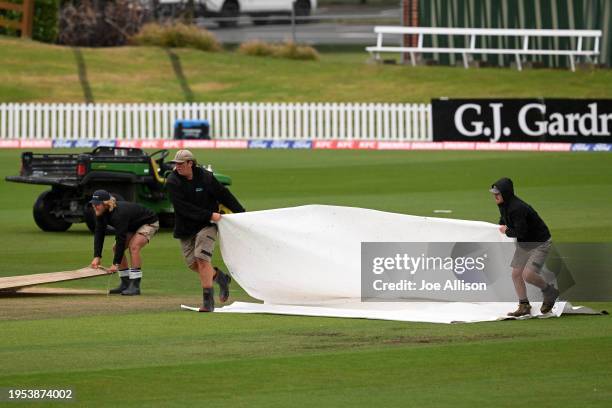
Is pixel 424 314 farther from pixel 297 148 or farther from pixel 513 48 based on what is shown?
pixel 513 48

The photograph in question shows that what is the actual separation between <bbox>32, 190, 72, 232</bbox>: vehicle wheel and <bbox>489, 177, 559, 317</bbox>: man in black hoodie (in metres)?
11.1

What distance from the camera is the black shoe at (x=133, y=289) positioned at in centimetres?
1684

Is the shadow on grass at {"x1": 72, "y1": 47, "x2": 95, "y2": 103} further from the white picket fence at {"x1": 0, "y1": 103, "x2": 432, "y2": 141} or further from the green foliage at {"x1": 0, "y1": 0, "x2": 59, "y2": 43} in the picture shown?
the white picket fence at {"x1": 0, "y1": 103, "x2": 432, "y2": 141}

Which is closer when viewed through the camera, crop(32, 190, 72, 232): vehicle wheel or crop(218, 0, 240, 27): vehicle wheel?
crop(32, 190, 72, 232): vehicle wheel

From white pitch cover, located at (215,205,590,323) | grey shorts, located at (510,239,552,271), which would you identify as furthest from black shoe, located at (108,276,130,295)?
grey shorts, located at (510,239,552,271)

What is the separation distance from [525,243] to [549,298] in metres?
0.61

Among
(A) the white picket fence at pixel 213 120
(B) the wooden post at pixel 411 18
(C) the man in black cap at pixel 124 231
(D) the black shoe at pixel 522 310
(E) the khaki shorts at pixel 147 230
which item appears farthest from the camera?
(B) the wooden post at pixel 411 18

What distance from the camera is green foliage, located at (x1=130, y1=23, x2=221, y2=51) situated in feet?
180

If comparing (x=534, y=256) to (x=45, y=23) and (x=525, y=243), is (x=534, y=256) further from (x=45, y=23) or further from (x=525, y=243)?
(x=45, y=23)

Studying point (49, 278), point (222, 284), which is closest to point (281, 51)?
point (49, 278)

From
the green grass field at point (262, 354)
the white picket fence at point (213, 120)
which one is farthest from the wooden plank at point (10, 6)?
the green grass field at point (262, 354)

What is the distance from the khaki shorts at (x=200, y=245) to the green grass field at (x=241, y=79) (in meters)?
31.8

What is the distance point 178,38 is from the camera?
54.9 meters

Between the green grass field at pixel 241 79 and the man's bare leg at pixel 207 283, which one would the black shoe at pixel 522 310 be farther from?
the green grass field at pixel 241 79
